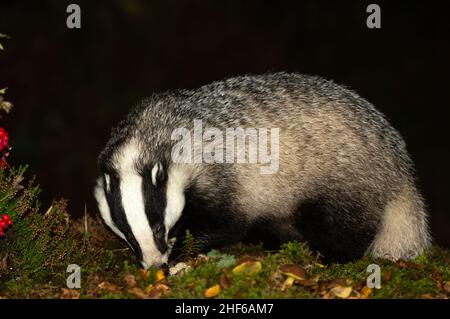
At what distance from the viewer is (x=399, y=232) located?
563 cm

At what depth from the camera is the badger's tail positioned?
18.5ft

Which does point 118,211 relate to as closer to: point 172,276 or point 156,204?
point 156,204

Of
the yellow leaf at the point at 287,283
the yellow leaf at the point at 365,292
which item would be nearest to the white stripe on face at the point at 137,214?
the yellow leaf at the point at 287,283

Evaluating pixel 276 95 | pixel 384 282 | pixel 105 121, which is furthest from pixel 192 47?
pixel 384 282

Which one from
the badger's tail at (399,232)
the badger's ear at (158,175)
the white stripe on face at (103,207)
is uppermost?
the badger's ear at (158,175)

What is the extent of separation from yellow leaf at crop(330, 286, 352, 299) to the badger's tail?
155cm

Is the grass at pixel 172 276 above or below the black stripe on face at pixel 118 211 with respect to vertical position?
below

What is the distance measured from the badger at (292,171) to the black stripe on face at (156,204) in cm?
22

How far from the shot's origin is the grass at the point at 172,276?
4090 millimetres

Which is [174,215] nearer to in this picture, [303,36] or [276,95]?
[276,95]

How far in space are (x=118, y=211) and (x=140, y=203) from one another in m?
0.17

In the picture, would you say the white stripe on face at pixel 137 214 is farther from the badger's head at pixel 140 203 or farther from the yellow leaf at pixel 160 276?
the yellow leaf at pixel 160 276

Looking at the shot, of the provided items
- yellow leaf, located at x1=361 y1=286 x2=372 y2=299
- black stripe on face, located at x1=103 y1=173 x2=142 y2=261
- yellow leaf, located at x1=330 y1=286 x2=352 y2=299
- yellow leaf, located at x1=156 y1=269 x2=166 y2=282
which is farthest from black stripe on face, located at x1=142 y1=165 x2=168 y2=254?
yellow leaf, located at x1=361 y1=286 x2=372 y2=299

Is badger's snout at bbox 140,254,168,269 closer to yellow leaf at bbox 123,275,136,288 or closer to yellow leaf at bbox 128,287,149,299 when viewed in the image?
yellow leaf at bbox 123,275,136,288
